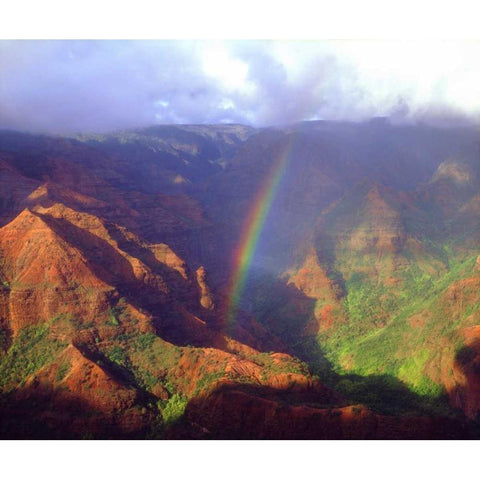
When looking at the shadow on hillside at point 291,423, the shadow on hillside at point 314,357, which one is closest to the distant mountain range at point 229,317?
the shadow on hillside at point 291,423

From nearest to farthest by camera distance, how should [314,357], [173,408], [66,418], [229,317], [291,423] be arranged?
1. [291,423]
2. [66,418]
3. [173,408]
4. [229,317]
5. [314,357]

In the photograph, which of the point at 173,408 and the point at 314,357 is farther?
the point at 314,357

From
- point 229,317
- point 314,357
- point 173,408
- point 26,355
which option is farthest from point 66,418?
point 314,357

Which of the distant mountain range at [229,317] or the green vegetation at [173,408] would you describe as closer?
the distant mountain range at [229,317]

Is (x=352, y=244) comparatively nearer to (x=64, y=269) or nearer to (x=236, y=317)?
(x=236, y=317)

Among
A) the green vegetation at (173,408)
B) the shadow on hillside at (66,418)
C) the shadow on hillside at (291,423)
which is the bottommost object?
the shadow on hillside at (66,418)

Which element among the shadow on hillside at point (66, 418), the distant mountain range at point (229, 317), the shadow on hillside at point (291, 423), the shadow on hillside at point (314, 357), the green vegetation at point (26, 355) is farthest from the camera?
the shadow on hillside at point (314, 357)

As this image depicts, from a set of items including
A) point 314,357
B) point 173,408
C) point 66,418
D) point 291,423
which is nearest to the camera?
point 291,423

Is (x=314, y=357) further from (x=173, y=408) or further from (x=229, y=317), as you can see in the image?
(x=173, y=408)

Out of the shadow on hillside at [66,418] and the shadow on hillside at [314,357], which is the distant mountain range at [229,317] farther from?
the shadow on hillside at [314,357]

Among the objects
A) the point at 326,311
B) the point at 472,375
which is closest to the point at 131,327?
the point at 472,375
